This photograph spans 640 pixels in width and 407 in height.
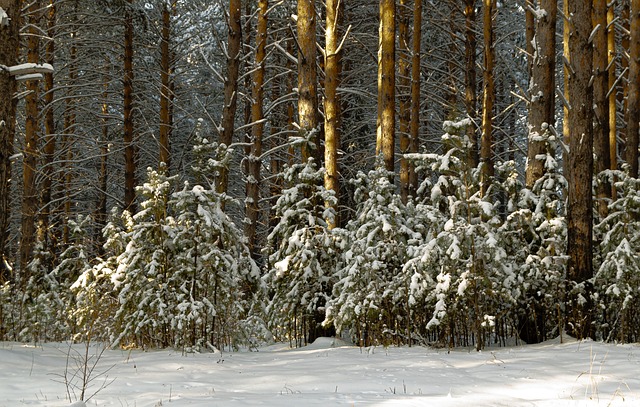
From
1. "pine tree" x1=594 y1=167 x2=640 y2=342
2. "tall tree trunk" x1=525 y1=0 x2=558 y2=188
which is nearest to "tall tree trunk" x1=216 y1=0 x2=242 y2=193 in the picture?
"tall tree trunk" x1=525 y1=0 x2=558 y2=188

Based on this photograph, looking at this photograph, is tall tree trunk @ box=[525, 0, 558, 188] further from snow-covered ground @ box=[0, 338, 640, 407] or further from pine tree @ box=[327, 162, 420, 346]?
snow-covered ground @ box=[0, 338, 640, 407]

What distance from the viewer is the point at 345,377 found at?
573 cm

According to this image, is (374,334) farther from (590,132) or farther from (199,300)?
(590,132)

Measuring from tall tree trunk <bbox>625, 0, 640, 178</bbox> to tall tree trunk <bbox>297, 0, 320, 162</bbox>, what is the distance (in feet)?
22.4

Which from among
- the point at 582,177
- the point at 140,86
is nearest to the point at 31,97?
the point at 140,86

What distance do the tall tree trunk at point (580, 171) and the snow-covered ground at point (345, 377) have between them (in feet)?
2.35

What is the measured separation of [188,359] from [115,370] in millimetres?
927

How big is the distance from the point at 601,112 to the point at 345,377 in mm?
9594

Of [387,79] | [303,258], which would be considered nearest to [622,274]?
[303,258]

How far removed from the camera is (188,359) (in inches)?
270

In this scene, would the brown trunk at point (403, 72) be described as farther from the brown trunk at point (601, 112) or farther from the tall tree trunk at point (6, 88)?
the tall tree trunk at point (6, 88)

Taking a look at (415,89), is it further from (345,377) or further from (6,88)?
(345,377)

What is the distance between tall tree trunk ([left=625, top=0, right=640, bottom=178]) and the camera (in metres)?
13.2

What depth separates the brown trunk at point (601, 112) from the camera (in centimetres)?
1228
